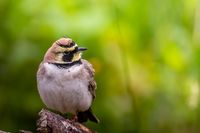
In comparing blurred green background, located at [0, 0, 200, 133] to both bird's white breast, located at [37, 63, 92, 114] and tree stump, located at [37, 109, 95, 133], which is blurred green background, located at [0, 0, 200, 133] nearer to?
bird's white breast, located at [37, 63, 92, 114]

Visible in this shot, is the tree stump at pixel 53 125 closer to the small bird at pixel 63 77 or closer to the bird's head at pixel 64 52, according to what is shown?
the small bird at pixel 63 77

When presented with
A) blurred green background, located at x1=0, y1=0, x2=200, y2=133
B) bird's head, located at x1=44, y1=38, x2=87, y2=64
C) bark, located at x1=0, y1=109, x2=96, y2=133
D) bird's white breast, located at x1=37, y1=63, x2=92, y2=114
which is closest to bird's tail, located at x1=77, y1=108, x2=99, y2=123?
bird's white breast, located at x1=37, y1=63, x2=92, y2=114

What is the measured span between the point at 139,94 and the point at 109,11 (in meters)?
0.68

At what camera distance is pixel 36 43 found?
257 inches

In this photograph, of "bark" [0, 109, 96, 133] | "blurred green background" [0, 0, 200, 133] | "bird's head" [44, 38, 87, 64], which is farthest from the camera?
"blurred green background" [0, 0, 200, 133]

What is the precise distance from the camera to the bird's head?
16.4 feet

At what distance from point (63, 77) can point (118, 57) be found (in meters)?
1.60

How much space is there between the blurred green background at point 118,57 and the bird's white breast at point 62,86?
4.33ft

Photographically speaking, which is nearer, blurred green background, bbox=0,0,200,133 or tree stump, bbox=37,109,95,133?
tree stump, bbox=37,109,95,133

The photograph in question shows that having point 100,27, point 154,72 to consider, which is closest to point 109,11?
point 100,27

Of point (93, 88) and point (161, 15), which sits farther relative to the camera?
point (161, 15)

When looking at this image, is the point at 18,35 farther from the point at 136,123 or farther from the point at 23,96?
the point at 136,123

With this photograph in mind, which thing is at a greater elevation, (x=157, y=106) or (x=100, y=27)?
(x=100, y=27)

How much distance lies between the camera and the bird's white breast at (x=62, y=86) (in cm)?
502
